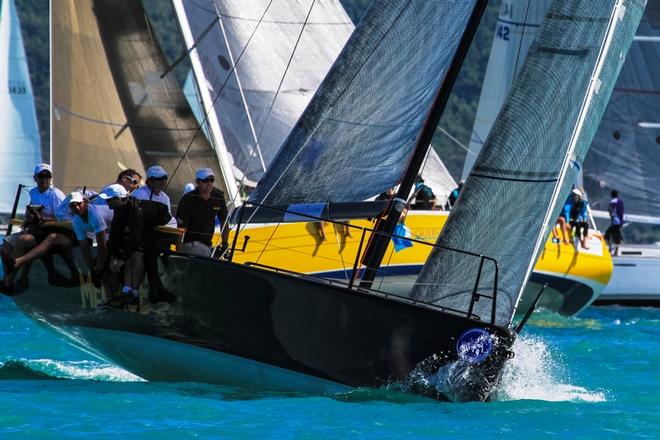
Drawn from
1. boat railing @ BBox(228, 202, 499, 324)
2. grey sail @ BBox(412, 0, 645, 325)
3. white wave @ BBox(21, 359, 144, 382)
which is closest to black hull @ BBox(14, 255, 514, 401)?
boat railing @ BBox(228, 202, 499, 324)

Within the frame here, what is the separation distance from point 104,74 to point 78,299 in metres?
10.1

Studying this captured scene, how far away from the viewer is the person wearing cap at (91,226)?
11.9m

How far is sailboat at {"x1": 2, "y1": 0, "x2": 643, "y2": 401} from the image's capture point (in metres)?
11.3

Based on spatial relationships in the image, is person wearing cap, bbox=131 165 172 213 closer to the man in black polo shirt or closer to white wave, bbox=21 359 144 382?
the man in black polo shirt

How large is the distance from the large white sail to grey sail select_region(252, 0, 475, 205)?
16.2m

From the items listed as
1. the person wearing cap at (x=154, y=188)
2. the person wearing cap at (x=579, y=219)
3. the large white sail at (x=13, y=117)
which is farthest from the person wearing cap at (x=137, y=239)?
the large white sail at (x=13, y=117)

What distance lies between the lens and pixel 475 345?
11.1 metres

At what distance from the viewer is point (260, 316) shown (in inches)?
454

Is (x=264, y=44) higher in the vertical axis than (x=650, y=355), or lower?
higher

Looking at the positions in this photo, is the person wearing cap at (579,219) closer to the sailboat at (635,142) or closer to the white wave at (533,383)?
the sailboat at (635,142)

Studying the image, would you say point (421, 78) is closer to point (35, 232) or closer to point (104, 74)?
point (35, 232)

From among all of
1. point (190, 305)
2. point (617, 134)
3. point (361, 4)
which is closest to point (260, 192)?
point (190, 305)

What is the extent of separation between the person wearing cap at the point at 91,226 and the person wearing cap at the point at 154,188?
11.0 inches

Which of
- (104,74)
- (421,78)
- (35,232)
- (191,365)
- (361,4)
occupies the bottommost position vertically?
(191,365)
